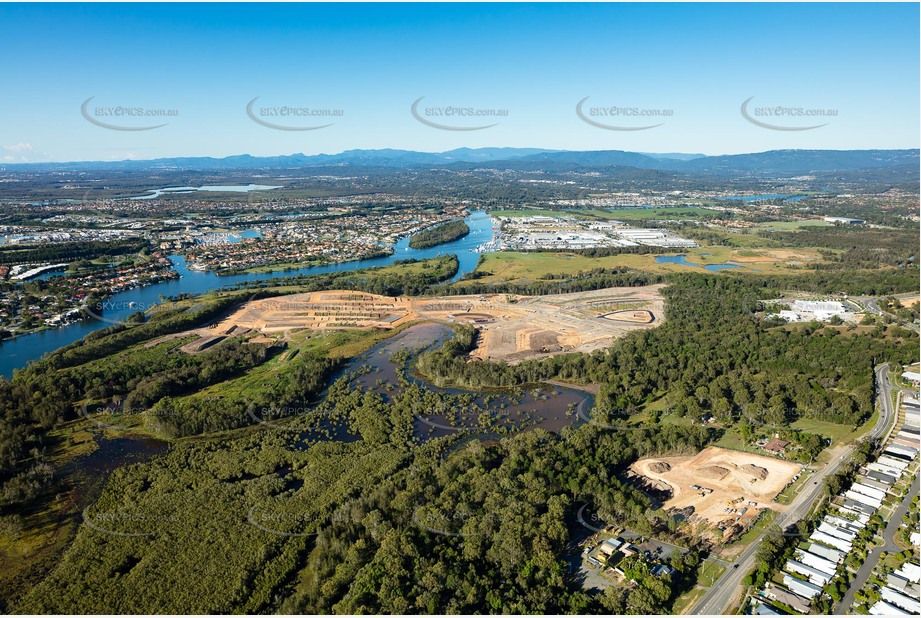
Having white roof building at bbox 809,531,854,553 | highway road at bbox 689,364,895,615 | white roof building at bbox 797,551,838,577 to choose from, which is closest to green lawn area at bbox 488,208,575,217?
highway road at bbox 689,364,895,615

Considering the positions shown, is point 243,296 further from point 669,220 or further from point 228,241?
point 669,220

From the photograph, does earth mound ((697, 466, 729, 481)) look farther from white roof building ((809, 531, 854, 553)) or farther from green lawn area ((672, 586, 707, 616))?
green lawn area ((672, 586, 707, 616))

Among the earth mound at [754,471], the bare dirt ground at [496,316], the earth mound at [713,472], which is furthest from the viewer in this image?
the bare dirt ground at [496,316]

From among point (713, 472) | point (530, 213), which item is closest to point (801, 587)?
point (713, 472)

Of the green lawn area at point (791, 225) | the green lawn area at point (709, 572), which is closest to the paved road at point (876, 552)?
the green lawn area at point (709, 572)

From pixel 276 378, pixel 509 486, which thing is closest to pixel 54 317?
pixel 276 378

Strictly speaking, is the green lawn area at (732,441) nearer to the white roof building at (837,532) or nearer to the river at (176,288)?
the white roof building at (837,532)
